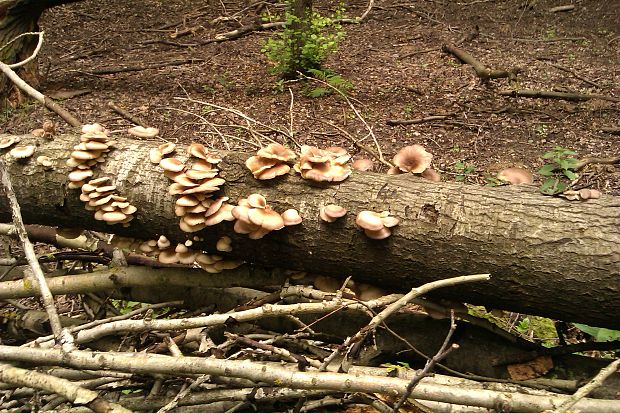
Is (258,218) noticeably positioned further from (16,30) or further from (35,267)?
(16,30)

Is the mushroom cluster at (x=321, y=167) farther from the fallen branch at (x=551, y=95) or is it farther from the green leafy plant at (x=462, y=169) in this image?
the fallen branch at (x=551, y=95)

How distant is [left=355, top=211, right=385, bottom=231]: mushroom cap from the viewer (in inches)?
98.6

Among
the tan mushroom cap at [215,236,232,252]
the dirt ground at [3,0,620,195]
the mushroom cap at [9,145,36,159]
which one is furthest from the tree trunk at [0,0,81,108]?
the tan mushroom cap at [215,236,232,252]

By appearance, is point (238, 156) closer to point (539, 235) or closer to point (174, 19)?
point (539, 235)

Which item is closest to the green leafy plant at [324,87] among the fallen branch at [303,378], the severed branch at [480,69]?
the severed branch at [480,69]

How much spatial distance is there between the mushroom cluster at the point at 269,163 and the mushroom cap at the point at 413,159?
674mm

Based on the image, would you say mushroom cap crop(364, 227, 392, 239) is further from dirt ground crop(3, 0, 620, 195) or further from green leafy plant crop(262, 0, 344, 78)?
green leafy plant crop(262, 0, 344, 78)

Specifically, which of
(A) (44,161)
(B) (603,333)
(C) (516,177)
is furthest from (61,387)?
(B) (603,333)

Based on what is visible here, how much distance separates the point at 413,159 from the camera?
2992 millimetres

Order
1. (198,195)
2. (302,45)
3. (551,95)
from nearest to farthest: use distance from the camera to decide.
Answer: (198,195), (551,95), (302,45)

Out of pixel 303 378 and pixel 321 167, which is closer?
pixel 303 378

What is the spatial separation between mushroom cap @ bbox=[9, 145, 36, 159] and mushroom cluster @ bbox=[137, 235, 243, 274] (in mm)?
870

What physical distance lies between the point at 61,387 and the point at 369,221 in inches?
61.2

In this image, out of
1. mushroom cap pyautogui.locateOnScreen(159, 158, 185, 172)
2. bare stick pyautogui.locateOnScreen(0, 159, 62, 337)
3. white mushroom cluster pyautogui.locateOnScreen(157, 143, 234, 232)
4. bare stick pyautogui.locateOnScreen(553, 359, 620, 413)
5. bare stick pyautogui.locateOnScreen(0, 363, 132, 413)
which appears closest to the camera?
bare stick pyautogui.locateOnScreen(553, 359, 620, 413)
